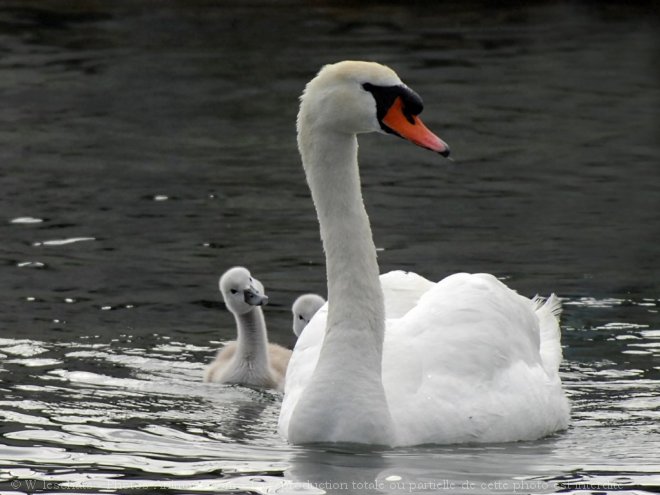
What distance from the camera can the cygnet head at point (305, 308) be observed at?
10.9 meters

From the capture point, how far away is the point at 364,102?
26.4ft

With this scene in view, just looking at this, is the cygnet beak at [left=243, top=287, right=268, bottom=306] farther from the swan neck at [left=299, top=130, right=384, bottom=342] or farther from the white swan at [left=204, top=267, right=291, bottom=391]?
the swan neck at [left=299, top=130, right=384, bottom=342]

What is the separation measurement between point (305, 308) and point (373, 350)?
281cm

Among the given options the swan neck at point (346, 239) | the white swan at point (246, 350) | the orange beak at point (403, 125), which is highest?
the orange beak at point (403, 125)

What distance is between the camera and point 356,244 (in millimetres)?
8273


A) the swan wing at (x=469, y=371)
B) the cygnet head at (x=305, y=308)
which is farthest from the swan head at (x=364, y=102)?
the cygnet head at (x=305, y=308)

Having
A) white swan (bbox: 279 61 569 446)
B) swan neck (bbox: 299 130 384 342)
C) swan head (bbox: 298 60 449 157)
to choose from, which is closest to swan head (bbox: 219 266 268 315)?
white swan (bbox: 279 61 569 446)

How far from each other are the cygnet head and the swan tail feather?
54.6 inches

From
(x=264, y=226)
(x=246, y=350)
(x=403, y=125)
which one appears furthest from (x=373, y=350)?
(x=264, y=226)

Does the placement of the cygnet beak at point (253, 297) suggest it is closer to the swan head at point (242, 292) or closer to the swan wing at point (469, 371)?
the swan head at point (242, 292)

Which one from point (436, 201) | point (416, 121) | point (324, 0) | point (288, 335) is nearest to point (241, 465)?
point (416, 121)

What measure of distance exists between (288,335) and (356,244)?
3787mm

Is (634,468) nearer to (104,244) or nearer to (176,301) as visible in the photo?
(176,301)

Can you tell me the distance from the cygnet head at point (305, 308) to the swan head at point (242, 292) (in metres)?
0.34
